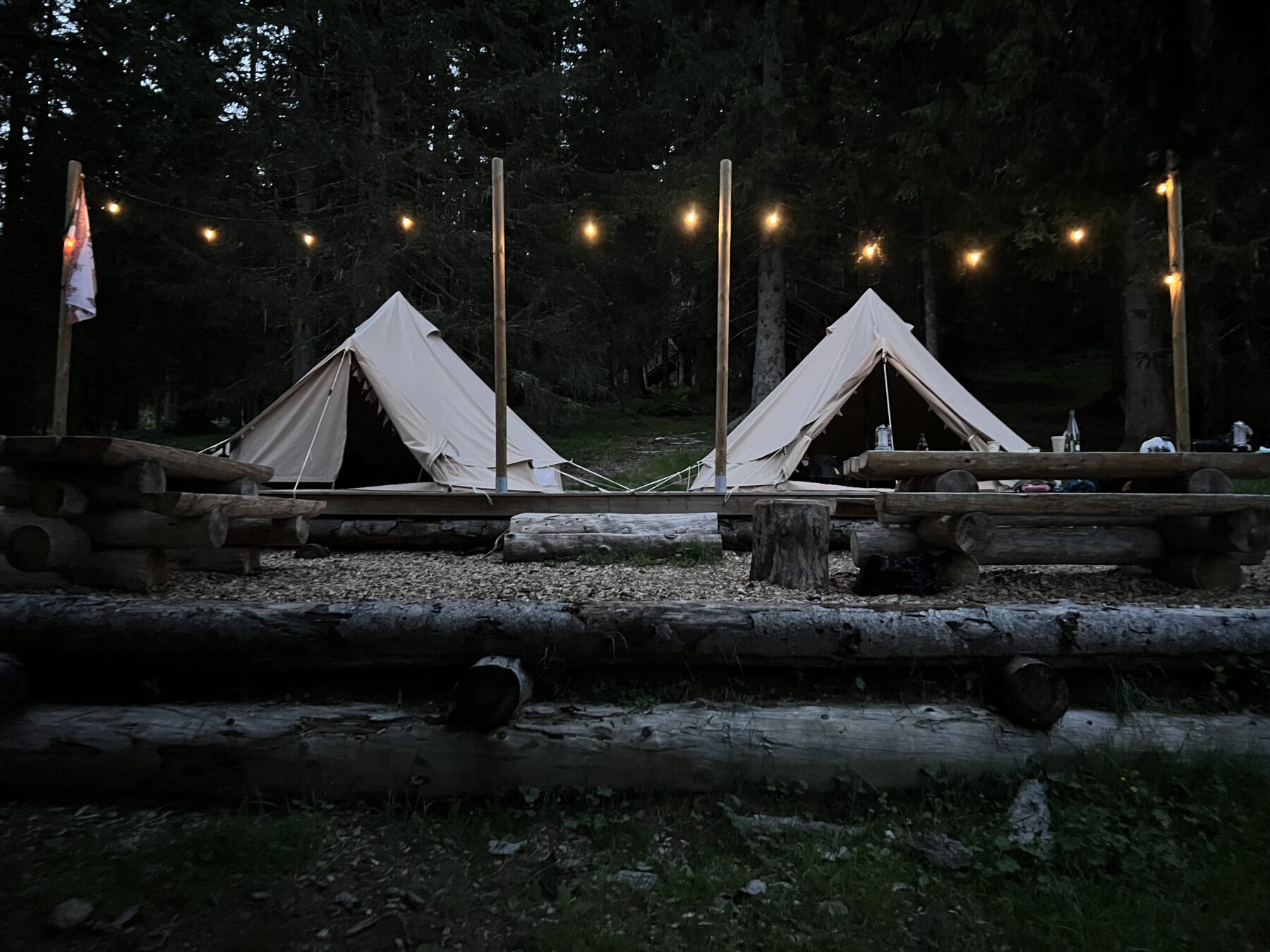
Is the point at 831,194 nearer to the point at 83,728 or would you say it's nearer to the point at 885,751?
the point at 885,751

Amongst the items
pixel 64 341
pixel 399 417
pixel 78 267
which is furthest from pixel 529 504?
pixel 78 267

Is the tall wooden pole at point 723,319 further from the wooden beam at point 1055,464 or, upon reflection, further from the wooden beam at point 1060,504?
the wooden beam at point 1060,504

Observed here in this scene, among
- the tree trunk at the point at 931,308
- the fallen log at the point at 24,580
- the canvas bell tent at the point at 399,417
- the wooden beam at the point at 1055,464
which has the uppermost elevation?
the tree trunk at the point at 931,308

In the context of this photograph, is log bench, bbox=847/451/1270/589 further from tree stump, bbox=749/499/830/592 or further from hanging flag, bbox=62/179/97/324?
hanging flag, bbox=62/179/97/324

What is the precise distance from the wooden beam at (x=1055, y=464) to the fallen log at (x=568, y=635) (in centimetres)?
138

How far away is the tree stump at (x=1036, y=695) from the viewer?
260 centimetres

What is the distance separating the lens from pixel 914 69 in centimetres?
319

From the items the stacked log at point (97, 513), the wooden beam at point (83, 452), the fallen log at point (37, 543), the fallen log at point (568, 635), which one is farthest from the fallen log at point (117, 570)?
the fallen log at point (568, 635)

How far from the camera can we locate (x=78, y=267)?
5.12m

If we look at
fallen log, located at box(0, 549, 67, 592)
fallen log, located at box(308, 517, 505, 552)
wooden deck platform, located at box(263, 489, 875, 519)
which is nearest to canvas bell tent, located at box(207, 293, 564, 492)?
wooden deck platform, located at box(263, 489, 875, 519)

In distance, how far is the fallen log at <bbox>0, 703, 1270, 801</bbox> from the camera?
8.18 feet

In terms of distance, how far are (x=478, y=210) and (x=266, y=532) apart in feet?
29.7

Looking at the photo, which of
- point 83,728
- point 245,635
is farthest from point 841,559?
point 83,728

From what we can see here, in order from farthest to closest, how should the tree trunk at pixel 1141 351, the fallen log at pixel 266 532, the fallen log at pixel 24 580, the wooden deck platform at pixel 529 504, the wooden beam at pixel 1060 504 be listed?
the tree trunk at pixel 1141 351
the wooden deck platform at pixel 529 504
the fallen log at pixel 266 532
the wooden beam at pixel 1060 504
the fallen log at pixel 24 580
